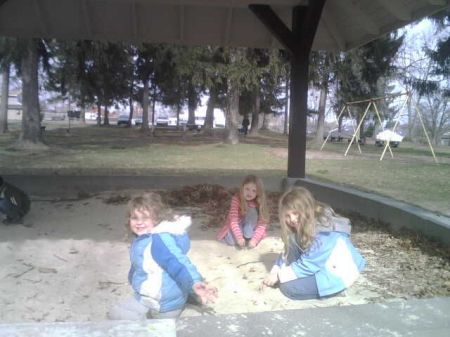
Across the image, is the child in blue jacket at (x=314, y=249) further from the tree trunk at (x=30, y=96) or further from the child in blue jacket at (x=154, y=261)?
the tree trunk at (x=30, y=96)

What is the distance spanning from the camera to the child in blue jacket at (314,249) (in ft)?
12.4

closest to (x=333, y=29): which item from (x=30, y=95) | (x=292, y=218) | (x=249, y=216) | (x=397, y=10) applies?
(x=397, y=10)

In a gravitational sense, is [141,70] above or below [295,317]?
above

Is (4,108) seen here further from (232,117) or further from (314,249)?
(314,249)

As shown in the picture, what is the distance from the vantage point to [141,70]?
3130 cm

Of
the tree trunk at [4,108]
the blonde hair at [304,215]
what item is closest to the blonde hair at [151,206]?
the blonde hair at [304,215]

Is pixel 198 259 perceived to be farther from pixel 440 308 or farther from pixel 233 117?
pixel 233 117

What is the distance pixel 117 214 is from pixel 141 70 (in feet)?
81.9

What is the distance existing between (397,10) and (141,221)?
5.63 m

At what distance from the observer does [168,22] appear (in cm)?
960

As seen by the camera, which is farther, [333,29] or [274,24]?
[333,29]

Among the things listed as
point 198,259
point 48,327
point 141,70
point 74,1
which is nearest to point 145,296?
point 48,327

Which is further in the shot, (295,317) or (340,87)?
(340,87)

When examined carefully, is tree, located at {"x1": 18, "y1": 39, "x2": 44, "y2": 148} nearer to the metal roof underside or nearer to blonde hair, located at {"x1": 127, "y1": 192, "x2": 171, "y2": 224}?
the metal roof underside
